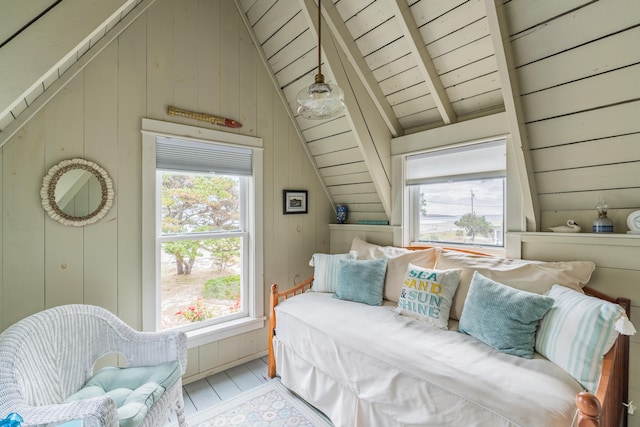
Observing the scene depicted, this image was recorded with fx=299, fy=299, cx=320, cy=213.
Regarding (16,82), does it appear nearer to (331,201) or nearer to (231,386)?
(231,386)

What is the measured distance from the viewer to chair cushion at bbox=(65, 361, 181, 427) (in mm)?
1310

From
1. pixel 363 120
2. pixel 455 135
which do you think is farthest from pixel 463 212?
pixel 363 120

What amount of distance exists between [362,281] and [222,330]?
1.26m

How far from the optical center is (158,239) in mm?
2250

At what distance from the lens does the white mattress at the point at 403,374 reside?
1.20 metres

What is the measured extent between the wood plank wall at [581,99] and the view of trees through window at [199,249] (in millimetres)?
2256

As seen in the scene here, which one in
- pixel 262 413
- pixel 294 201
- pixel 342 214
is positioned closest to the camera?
pixel 262 413

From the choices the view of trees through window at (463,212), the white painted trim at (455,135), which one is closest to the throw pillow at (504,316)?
the view of trees through window at (463,212)

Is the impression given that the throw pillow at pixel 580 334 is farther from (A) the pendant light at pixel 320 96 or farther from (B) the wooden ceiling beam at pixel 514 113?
(A) the pendant light at pixel 320 96

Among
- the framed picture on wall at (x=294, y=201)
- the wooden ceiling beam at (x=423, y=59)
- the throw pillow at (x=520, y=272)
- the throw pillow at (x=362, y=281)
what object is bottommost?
the throw pillow at (x=362, y=281)

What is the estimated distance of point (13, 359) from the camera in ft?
4.10

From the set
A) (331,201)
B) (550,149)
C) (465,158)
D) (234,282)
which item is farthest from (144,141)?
(550,149)

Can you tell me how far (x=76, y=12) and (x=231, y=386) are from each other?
2.45 metres

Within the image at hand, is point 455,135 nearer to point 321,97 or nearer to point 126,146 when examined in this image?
point 321,97
